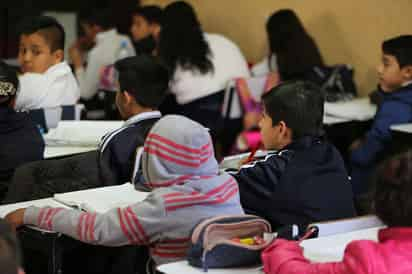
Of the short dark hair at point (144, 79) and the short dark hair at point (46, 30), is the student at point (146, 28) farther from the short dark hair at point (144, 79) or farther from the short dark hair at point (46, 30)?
the short dark hair at point (144, 79)

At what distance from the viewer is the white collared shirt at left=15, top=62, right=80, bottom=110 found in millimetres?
4453

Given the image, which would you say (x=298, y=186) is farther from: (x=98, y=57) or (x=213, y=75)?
(x=98, y=57)

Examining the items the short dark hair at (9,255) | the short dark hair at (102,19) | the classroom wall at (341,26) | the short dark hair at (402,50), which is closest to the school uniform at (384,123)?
the short dark hair at (402,50)

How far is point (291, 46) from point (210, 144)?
322 cm

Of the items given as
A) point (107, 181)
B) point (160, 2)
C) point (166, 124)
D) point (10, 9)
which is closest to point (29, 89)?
point (107, 181)

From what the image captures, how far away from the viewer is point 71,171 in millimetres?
3283

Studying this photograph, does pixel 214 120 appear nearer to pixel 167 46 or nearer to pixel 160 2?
pixel 167 46

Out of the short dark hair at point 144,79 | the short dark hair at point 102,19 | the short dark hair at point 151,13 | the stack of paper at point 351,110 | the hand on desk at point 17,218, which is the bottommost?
the stack of paper at point 351,110

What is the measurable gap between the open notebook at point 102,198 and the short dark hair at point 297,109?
0.56m

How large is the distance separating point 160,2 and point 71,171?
14.3 ft

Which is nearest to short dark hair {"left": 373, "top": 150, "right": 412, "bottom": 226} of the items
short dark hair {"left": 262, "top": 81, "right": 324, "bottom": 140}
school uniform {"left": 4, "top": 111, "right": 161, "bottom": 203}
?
short dark hair {"left": 262, "top": 81, "right": 324, "bottom": 140}

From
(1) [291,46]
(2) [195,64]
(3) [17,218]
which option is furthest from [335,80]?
(3) [17,218]

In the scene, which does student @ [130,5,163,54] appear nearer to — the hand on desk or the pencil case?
the hand on desk

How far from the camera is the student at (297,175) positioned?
2.84 m
